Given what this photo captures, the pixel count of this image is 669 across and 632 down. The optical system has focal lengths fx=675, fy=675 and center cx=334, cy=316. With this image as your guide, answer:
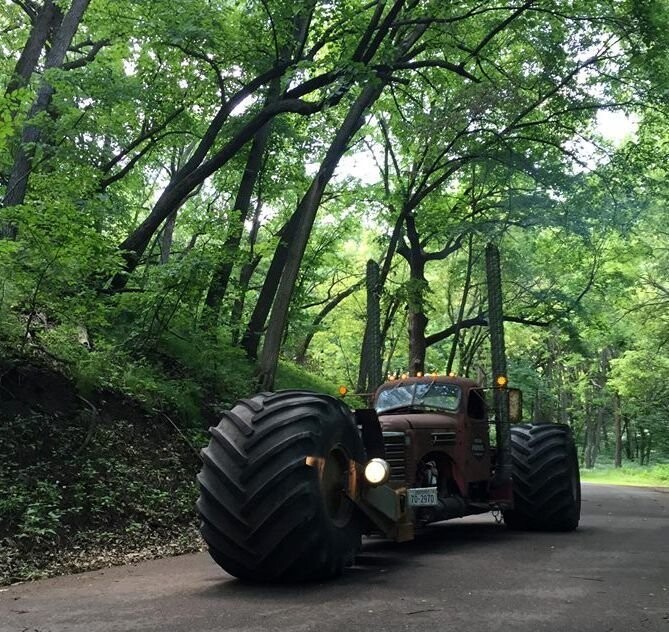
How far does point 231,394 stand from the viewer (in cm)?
1320

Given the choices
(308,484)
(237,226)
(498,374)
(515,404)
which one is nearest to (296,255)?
(237,226)

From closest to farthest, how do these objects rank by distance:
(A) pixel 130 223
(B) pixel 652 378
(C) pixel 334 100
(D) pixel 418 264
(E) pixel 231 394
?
(C) pixel 334 100, (E) pixel 231 394, (A) pixel 130 223, (D) pixel 418 264, (B) pixel 652 378

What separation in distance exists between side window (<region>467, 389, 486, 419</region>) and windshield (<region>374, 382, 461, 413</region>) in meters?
0.27

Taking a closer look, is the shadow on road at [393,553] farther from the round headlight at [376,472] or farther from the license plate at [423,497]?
the round headlight at [376,472]

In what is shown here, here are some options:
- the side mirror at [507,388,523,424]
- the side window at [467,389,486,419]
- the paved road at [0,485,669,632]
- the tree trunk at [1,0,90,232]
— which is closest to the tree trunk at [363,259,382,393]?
the side window at [467,389,486,419]

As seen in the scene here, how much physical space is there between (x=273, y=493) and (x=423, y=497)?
2.79 metres

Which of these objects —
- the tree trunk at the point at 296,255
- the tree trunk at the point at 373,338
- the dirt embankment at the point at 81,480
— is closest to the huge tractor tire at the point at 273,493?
the dirt embankment at the point at 81,480

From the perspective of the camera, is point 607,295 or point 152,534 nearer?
point 152,534

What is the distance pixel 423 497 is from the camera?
7184mm

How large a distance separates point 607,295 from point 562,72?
11017 millimetres

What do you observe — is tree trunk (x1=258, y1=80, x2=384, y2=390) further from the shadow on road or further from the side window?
the side window

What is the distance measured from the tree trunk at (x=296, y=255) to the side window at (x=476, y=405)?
14.6 feet

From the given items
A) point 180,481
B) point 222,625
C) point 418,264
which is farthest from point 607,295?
point 222,625

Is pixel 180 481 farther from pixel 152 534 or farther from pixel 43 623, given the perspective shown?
pixel 43 623
